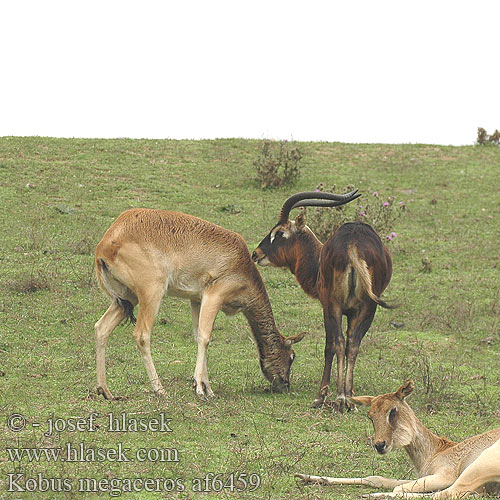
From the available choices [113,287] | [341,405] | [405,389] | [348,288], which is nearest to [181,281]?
[113,287]

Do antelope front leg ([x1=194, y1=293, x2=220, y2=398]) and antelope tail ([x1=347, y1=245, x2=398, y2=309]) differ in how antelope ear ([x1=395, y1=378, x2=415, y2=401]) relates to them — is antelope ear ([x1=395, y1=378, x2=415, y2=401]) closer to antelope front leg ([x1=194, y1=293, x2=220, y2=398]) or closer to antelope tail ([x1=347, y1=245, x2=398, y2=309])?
antelope tail ([x1=347, y1=245, x2=398, y2=309])

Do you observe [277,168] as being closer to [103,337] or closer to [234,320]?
[234,320]

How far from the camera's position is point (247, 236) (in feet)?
56.1

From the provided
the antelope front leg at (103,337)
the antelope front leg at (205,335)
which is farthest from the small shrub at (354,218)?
the antelope front leg at (103,337)

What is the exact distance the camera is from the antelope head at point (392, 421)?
20.1 feet

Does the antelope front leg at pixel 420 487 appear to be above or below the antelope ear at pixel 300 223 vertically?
below

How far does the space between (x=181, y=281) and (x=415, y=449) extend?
3596 mm

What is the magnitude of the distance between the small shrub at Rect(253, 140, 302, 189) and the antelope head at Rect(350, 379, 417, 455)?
565 inches

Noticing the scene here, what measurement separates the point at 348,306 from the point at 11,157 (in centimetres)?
1393

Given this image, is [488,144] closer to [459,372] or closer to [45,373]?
[459,372]

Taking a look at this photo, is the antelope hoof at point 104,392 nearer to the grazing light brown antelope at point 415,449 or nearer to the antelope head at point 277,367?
the antelope head at point 277,367

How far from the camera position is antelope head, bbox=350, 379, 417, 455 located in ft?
20.1

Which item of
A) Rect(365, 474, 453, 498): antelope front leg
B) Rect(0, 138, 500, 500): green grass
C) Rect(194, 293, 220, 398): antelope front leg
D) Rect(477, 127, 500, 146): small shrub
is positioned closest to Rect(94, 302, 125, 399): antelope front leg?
Rect(0, 138, 500, 500): green grass

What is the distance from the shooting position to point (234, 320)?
13008 mm
